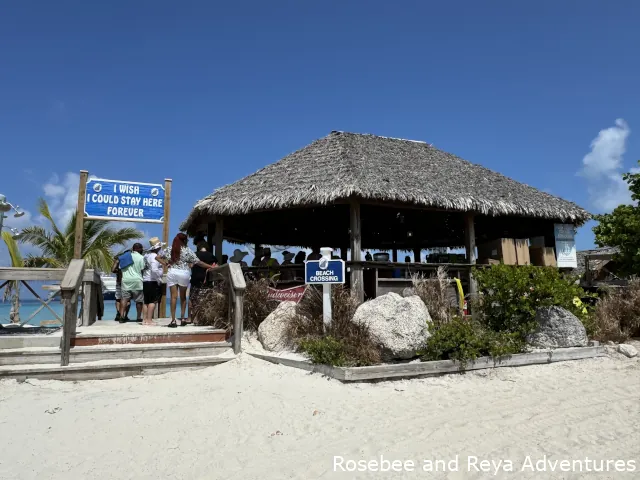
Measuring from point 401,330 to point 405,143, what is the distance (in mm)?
7787

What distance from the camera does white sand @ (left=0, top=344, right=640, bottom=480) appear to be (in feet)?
13.4

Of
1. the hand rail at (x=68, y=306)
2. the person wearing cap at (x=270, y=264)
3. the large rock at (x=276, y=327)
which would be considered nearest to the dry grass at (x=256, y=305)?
the large rock at (x=276, y=327)

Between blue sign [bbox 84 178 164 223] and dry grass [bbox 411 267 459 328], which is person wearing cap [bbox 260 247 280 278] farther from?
dry grass [bbox 411 267 459 328]

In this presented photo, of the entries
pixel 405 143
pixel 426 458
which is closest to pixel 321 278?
pixel 426 458

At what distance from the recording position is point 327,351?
6586mm

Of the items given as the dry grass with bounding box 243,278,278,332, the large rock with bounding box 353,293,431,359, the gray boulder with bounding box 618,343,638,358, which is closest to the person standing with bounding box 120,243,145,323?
the dry grass with bounding box 243,278,278,332

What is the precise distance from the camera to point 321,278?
7195 mm

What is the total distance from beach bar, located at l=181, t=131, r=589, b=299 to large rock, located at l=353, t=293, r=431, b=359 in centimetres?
194

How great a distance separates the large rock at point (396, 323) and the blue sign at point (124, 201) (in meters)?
5.68

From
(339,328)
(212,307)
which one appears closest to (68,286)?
(212,307)

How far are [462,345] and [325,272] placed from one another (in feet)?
7.34

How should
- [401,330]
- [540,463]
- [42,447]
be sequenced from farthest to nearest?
[401,330], [42,447], [540,463]

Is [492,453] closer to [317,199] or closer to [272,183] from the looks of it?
[317,199]

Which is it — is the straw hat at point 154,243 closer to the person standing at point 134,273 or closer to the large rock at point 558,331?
the person standing at point 134,273
